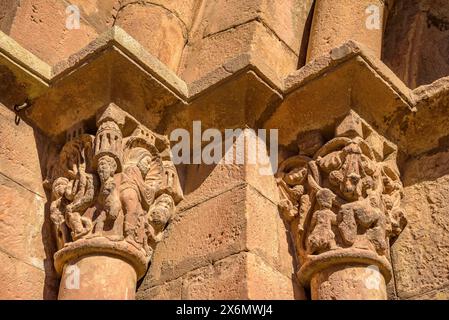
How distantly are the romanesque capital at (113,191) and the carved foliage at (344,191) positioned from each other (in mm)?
496

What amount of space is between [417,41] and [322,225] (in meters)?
1.41

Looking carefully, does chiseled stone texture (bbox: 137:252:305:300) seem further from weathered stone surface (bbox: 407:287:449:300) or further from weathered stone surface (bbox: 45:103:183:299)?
weathered stone surface (bbox: 407:287:449:300)

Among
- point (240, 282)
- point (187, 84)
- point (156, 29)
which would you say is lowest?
point (240, 282)

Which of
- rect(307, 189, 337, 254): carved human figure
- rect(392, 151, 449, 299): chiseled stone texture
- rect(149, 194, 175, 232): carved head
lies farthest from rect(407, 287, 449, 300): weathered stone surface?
rect(149, 194, 175, 232): carved head

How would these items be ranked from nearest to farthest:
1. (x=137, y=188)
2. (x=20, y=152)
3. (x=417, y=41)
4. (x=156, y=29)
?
(x=137, y=188), (x=20, y=152), (x=156, y=29), (x=417, y=41)

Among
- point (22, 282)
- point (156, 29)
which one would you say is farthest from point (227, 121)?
point (22, 282)

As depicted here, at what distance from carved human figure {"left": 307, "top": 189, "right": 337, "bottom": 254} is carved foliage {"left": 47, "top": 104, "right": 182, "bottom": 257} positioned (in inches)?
23.6

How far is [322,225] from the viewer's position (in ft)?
10.3

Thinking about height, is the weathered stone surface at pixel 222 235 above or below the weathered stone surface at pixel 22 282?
above

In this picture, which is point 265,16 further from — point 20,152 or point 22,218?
point 22,218

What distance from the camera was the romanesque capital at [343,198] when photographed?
3.10 metres

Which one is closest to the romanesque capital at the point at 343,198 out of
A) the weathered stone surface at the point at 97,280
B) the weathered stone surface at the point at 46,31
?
the weathered stone surface at the point at 97,280

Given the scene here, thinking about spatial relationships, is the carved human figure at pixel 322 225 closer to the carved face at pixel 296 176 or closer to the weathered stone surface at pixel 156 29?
the carved face at pixel 296 176
